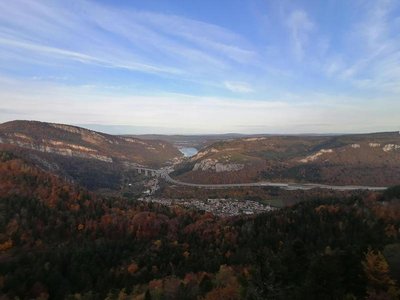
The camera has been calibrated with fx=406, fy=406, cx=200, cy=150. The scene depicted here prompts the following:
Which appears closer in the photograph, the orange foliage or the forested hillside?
the forested hillside

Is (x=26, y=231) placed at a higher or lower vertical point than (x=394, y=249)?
lower

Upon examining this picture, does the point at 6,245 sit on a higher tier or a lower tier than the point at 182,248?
higher

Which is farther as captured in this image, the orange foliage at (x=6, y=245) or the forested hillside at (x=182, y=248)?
the orange foliage at (x=6, y=245)

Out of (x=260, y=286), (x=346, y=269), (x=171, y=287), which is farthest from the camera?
(x=171, y=287)

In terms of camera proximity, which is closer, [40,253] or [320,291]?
[320,291]

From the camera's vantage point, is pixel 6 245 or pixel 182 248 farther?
pixel 182 248

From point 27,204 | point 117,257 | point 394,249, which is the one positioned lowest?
point 117,257

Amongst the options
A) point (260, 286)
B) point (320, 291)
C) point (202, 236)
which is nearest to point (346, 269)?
point (320, 291)

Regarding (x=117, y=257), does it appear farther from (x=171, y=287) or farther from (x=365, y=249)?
(x=365, y=249)
